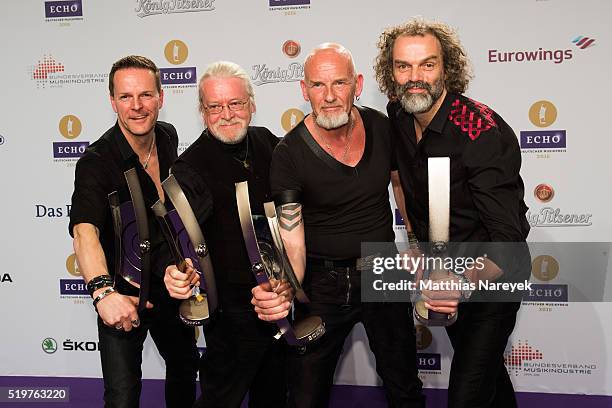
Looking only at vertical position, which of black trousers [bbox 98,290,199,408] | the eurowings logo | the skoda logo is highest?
the eurowings logo

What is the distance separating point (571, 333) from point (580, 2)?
1.76 m

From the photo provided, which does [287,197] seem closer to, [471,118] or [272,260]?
[272,260]

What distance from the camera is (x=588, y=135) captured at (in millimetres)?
3402

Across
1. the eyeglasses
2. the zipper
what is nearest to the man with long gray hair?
the eyeglasses

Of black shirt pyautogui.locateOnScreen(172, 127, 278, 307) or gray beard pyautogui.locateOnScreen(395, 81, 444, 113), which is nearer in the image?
gray beard pyautogui.locateOnScreen(395, 81, 444, 113)

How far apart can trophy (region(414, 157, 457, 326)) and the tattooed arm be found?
0.50 meters

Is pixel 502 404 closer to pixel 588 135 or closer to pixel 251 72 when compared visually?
pixel 588 135

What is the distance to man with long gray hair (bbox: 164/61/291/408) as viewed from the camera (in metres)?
2.53

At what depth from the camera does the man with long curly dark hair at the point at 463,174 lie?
7.55 feet

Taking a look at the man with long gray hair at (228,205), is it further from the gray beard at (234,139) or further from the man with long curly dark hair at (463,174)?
the man with long curly dark hair at (463,174)

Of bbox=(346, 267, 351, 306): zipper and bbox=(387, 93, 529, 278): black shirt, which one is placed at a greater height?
bbox=(387, 93, 529, 278): black shirt

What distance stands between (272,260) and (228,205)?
1.05 ft

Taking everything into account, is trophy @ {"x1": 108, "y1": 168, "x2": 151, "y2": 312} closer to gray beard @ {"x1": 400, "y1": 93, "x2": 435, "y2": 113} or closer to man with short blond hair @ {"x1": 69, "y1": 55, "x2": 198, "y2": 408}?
man with short blond hair @ {"x1": 69, "y1": 55, "x2": 198, "y2": 408}

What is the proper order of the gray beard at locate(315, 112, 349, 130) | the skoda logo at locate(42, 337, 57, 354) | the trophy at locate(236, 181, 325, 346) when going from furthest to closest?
the skoda logo at locate(42, 337, 57, 354) → the gray beard at locate(315, 112, 349, 130) → the trophy at locate(236, 181, 325, 346)
